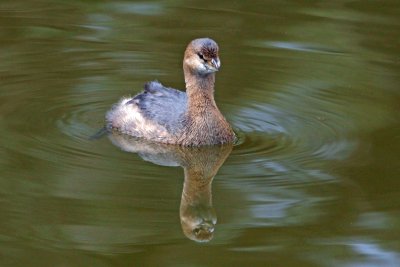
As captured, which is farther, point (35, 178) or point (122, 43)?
point (122, 43)

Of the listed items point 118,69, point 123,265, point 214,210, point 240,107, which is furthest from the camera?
point 118,69

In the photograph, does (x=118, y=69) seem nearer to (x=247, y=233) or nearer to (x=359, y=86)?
(x=359, y=86)

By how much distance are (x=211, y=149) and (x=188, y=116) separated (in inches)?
13.6

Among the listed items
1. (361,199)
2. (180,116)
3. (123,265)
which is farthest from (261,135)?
(123,265)

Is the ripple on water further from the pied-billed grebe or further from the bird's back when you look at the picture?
the bird's back

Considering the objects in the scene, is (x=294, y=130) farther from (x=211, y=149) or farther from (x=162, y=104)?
(x=162, y=104)

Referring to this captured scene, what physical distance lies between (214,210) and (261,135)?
5.09ft

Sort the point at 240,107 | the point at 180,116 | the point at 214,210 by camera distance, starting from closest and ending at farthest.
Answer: the point at 214,210, the point at 180,116, the point at 240,107

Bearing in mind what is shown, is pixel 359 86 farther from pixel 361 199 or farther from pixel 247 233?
pixel 247 233

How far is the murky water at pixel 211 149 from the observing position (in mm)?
7176

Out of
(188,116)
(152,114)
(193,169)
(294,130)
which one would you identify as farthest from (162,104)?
(294,130)

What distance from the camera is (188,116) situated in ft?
29.7

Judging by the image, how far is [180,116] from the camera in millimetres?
9062

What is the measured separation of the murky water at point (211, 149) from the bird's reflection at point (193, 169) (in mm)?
17
